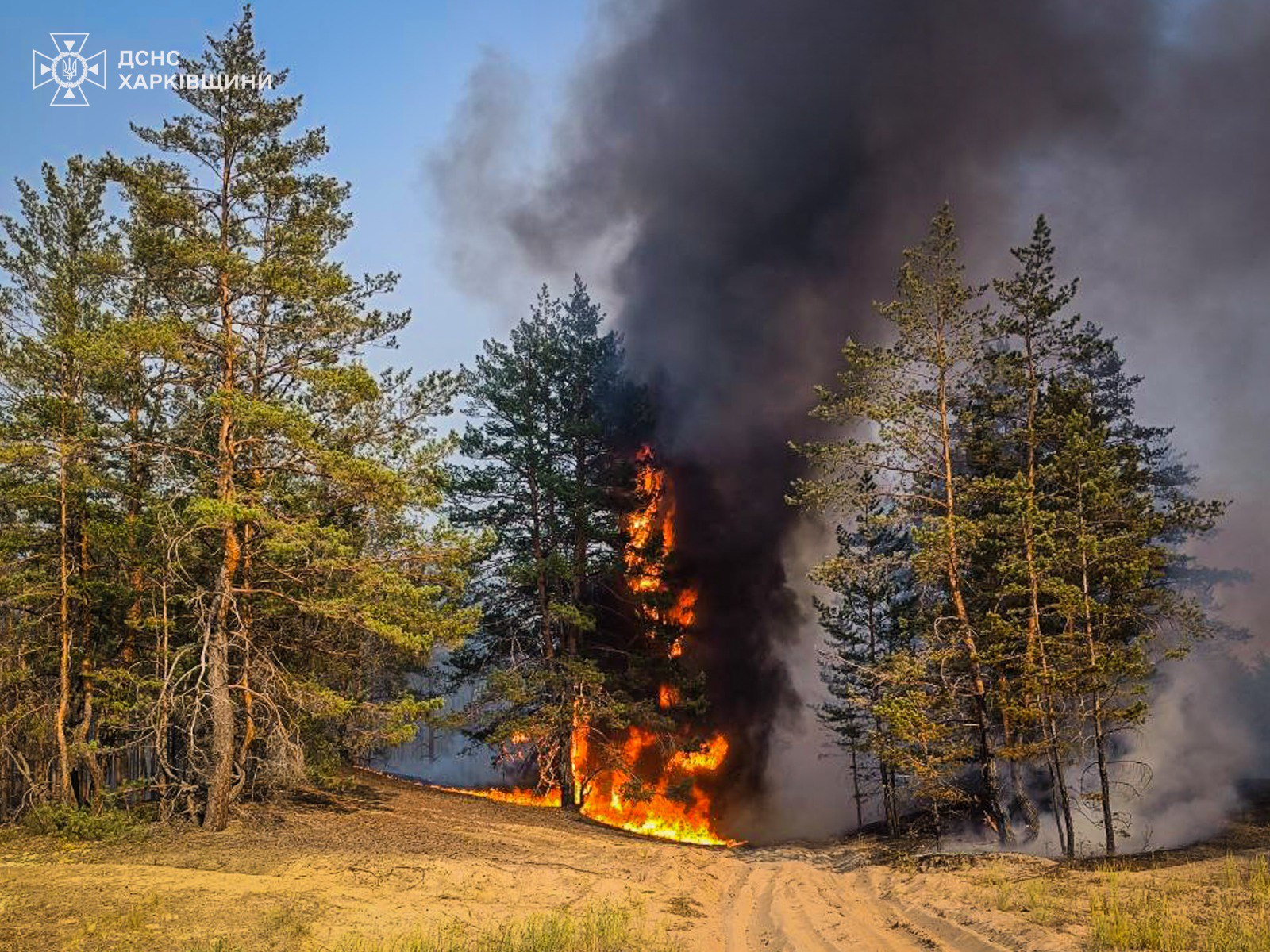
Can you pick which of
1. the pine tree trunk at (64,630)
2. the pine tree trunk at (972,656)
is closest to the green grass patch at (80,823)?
the pine tree trunk at (64,630)

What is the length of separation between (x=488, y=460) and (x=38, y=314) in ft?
37.8

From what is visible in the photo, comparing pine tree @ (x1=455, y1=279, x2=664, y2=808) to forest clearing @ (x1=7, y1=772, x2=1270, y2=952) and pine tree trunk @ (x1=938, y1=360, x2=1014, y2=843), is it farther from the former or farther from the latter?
pine tree trunk @ (x1=938, y1=360, x2=1014, y2=843)

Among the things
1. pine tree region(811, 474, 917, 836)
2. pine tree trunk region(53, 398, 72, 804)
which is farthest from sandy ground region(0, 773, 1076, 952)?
pine tree region(811, 474, 917, 836)

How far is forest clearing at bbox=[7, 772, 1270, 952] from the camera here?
7867 millimetres

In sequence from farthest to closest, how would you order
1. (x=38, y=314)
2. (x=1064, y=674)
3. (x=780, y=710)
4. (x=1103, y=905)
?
(x=780, y=710) → (x=38, y=314) → (x=1064, y=674) → (x=1103, y=905)

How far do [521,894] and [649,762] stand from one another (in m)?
18.0

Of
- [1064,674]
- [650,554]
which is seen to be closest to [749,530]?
[650,554]

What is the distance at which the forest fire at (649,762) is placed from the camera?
75.8 feet

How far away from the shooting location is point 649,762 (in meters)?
27.8

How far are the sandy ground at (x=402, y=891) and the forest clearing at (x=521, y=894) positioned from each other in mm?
40

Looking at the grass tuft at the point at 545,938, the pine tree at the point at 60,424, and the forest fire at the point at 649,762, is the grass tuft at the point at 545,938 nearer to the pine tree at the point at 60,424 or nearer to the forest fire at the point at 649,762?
the pine tree at the point at 60,424

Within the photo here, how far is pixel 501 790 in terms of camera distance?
2766cm

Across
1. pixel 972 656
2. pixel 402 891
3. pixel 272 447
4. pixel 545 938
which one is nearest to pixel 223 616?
pixel 272 447

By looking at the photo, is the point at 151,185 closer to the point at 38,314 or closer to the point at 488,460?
the point at 38,314
